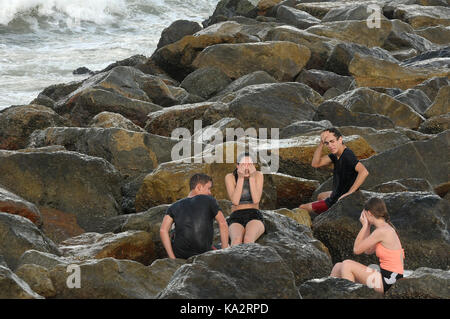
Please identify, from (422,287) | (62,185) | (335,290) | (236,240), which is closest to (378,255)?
(422,287)

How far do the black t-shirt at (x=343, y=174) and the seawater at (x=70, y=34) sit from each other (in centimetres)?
1470

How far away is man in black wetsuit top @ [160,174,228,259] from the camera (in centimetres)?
630

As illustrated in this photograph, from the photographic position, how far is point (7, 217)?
6.49m

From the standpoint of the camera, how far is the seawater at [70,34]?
24.6 m

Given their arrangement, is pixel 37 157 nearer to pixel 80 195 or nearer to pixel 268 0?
pixel 80 195

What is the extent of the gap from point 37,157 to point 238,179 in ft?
10.7

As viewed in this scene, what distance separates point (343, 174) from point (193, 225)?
2235mm

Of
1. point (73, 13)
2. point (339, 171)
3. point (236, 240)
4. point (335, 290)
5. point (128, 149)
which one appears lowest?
point (73, 13)

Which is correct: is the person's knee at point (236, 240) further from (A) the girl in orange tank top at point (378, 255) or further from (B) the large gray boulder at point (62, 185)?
(B) the large gray boulder at point (62, 185)

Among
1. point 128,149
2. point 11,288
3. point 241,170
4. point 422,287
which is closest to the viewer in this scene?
point 11,288

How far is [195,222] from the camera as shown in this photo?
631cm

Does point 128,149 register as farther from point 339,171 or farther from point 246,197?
point 246,197

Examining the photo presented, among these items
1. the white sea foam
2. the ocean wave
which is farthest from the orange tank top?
the white sea foam
